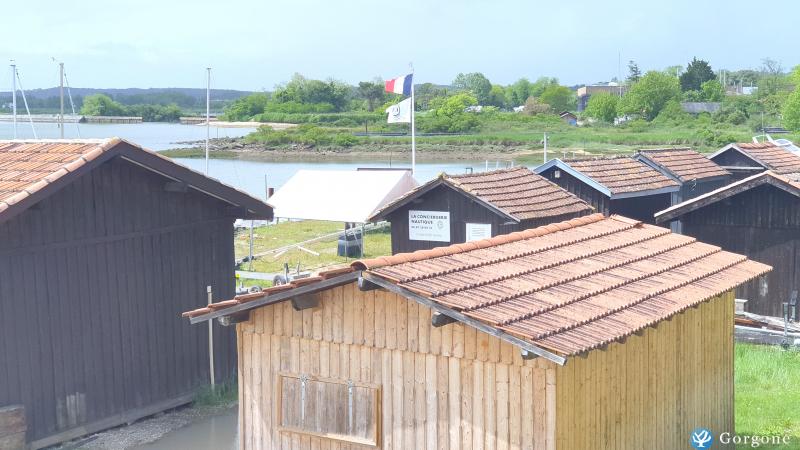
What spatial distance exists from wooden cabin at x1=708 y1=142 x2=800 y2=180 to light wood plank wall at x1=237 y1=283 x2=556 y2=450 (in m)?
23.2

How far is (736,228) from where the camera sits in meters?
19.8

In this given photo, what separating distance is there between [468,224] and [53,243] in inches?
392

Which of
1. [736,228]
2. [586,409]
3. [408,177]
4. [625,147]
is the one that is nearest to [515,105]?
[625,147]

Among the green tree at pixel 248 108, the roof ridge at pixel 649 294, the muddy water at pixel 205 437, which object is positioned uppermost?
the green tree at pixel 248 108

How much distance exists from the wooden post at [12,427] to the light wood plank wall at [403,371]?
4.08m

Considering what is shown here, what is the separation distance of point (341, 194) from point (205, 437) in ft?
54.3

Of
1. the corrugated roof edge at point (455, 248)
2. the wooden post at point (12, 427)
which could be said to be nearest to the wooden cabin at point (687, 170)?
the corrugated roof edge at point (455, 248)

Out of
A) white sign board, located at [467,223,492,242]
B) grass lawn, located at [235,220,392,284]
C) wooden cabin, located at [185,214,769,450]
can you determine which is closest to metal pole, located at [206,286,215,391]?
wooden cabin, located at [185,214,769,450]

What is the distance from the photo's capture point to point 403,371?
9.23 m

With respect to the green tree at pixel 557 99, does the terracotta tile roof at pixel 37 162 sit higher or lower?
lower

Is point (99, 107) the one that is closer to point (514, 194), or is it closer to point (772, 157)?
point (772, 157)

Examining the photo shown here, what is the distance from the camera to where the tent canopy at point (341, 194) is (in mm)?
29234

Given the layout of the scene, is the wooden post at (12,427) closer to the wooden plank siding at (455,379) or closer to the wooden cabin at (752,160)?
the wooden plank siding at (455,379)

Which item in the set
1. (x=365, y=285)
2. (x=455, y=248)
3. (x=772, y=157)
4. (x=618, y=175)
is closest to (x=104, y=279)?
(x=455, y=248)
